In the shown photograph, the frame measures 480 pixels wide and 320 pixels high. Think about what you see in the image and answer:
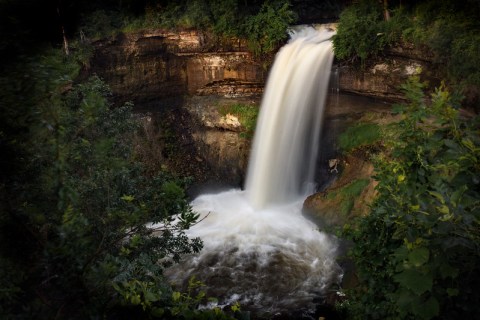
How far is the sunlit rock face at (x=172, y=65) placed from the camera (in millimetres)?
15883

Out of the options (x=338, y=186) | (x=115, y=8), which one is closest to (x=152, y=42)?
(x=115, y=8)

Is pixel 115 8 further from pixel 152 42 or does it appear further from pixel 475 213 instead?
pixel 475 213

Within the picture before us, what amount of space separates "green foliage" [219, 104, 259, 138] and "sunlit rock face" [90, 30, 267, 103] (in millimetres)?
762

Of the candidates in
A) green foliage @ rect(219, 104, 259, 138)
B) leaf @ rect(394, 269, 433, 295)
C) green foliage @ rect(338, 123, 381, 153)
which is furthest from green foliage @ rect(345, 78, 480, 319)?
green foliage @ rect(219, 104, 259, 138)

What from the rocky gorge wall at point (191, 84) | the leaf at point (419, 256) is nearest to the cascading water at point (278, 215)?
the rocky gorge wall at point (191, 84)

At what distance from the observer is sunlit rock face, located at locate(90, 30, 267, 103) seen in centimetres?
1588

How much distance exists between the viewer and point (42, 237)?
286 cm

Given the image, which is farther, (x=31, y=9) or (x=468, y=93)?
(x=468, y=93)

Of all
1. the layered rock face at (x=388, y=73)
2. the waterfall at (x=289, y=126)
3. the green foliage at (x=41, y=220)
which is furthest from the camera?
the waterfall at (x=289, y=126)

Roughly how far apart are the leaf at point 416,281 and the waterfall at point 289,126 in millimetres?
11303

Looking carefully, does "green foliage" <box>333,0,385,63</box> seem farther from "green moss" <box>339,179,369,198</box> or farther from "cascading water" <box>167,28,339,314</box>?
"green moss" <box>339,179,369,198</box>

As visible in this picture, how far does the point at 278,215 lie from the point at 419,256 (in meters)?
11.1

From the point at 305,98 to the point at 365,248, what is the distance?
9.87m

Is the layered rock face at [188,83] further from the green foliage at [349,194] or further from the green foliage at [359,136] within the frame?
the green foliage at [349,194]
